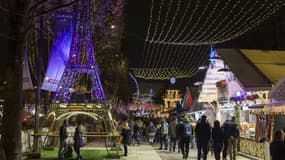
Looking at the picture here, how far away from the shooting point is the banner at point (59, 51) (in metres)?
20.7

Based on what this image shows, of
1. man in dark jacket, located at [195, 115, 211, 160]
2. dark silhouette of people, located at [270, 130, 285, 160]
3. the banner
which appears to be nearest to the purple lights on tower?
the banner

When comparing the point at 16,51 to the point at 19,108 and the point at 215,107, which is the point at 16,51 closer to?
the point at 19,108

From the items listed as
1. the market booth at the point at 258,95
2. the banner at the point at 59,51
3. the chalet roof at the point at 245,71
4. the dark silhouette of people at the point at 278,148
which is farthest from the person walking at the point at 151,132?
the dark silhouette of people at the point at 278,148

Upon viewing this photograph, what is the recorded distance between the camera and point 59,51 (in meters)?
21.5

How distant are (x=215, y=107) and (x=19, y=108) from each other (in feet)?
72.6

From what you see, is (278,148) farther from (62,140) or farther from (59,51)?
(59,51)

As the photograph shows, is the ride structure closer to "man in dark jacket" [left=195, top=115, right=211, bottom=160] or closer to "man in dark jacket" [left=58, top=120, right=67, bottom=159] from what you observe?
"man in dark jacket" [left=58, top=120, right=67, bottom=159]

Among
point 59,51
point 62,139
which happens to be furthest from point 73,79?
point 62,139

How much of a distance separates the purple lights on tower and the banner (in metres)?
0.48

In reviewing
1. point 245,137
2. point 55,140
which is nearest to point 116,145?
point 55,140

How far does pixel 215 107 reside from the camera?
1173 inches

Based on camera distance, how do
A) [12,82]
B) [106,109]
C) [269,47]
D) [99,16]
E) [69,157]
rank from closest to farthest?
1. [12,82]
2. [69,157]
3. [106,109]
4. [99,16]
5. [269,47]

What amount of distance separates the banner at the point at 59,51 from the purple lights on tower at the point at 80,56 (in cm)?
48

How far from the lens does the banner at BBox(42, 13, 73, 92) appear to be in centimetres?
2073
